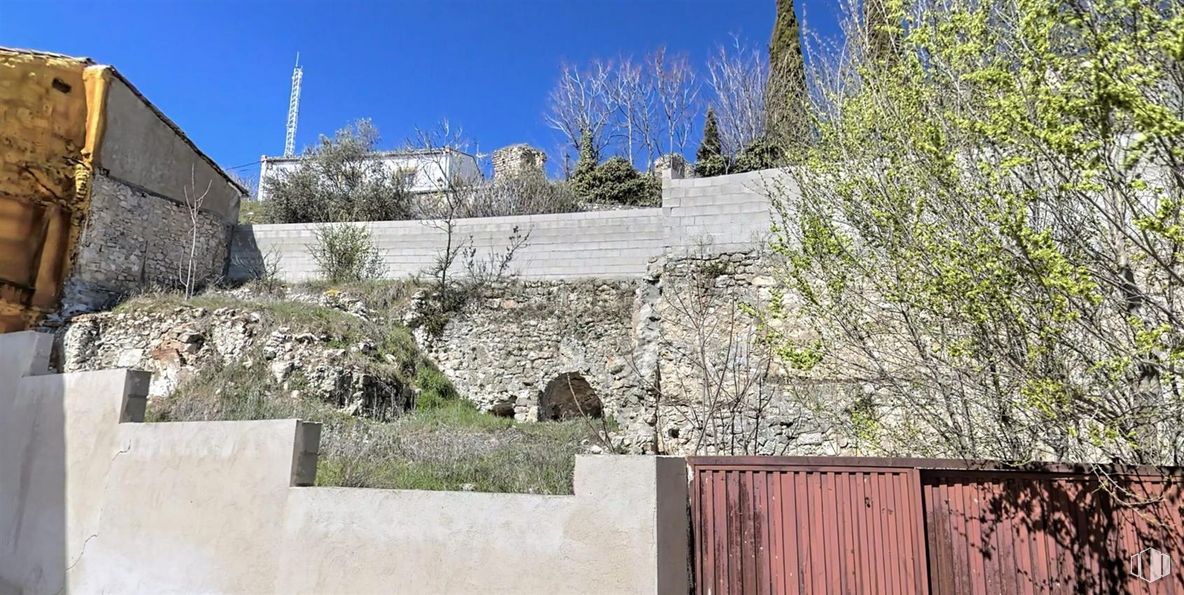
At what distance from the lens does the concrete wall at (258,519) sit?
4496mm

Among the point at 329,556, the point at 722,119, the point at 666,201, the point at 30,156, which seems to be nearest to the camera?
the point at 329,556

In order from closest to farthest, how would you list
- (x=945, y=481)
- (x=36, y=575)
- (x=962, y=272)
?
(x=962, y=272)
(x=945, y=481)
(x=36, y=575)

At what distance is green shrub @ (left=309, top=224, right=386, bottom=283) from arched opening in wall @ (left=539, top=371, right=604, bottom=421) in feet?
15.2

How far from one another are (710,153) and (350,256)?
1258cm

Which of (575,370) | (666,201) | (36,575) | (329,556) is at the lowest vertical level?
(36,575)

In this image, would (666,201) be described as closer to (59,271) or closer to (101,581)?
(101,581)

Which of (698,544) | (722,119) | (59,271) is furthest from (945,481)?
(722,119)

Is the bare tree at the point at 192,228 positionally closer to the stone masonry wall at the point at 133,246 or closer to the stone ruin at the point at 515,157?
the stone masonry wall at the point at 133,246

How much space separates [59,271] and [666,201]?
36.3 ft

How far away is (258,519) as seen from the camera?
5.30 meters

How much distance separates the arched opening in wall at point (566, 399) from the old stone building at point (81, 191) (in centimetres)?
780

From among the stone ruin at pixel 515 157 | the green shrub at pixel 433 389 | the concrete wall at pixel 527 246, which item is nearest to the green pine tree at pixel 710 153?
the stone ruin at pixel 515 157

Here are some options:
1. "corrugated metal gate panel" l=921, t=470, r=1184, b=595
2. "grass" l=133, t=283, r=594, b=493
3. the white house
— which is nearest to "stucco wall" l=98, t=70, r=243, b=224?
"grass" l=133, t=283, r=594, b=493

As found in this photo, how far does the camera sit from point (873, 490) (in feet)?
14.7
